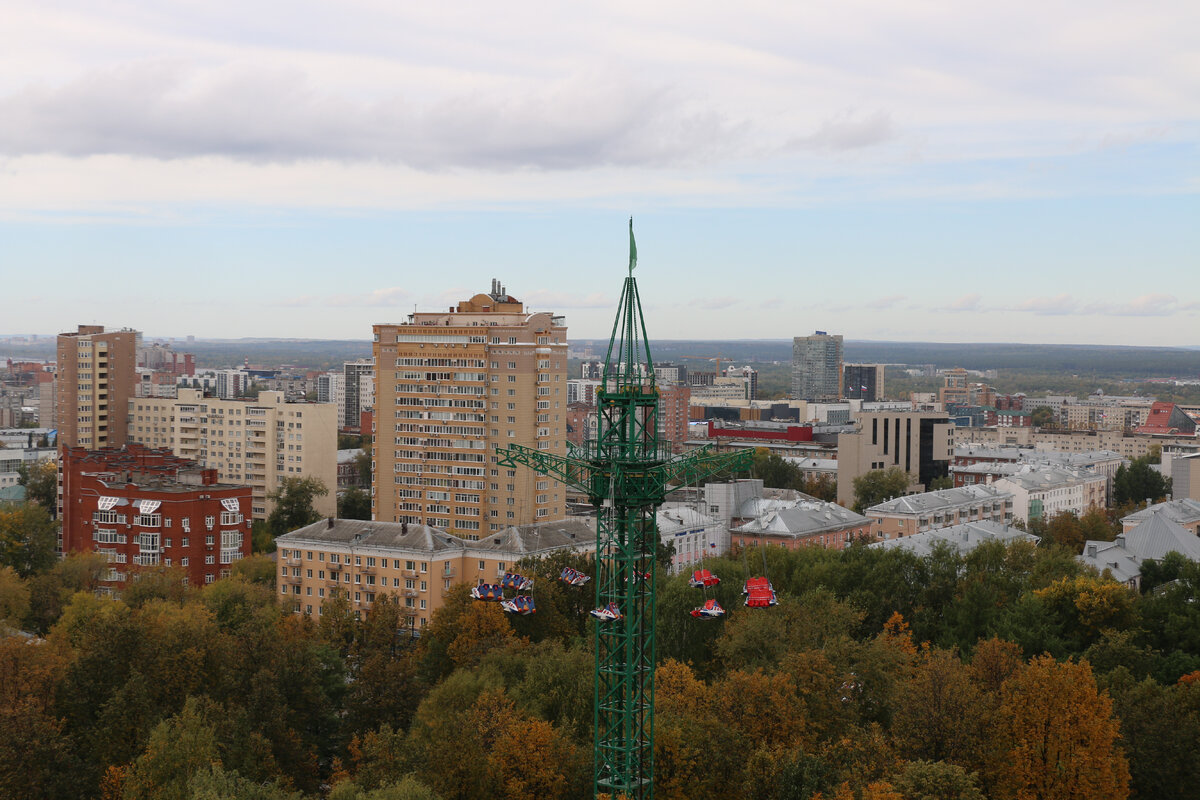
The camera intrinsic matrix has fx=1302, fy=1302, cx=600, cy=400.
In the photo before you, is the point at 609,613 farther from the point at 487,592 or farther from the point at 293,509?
the point at 293,509

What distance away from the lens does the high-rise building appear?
113 m

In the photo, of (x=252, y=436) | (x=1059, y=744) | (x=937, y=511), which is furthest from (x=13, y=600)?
(x=937, y=511)

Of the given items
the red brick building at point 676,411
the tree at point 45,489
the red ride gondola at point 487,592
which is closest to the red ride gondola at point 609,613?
the red ride gondola at point 487,592

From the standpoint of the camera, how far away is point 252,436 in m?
113

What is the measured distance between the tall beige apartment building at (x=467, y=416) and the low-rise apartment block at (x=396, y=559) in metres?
13.3

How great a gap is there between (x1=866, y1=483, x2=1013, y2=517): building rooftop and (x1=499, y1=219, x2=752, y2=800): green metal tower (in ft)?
223

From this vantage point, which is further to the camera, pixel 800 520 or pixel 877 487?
pixel 877 487

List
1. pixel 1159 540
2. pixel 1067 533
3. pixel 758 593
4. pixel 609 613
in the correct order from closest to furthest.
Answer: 1. pixel 609 613
2. pixel 758 593
3. pixel 1159 540
4. pixel 1067 533

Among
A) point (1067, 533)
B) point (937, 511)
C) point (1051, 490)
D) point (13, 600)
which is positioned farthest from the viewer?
point (1051, 490)

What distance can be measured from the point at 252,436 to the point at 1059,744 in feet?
287

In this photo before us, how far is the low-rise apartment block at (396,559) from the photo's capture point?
70500mm

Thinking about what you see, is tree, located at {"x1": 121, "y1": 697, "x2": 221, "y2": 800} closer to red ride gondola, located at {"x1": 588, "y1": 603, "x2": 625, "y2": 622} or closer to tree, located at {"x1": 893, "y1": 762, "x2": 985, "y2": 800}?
red ride gondola, located at {"x1": 588, "y1": 603, "x2": 625, "y2": 622}

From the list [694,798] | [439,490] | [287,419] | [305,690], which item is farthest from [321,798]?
[287,419]

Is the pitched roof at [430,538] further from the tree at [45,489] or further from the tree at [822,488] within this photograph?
the tree at [822,488]
